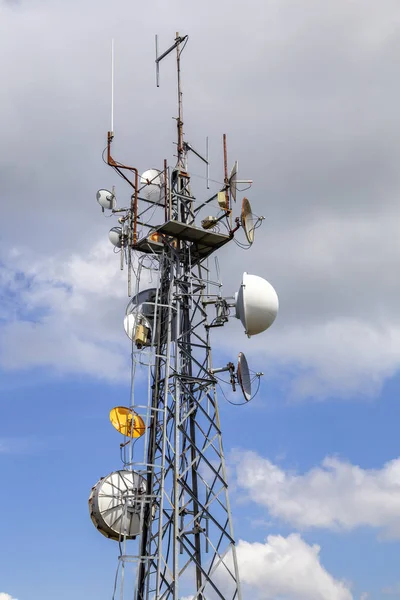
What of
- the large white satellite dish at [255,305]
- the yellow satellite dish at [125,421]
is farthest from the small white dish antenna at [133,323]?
the large white satellite dish at [255,305]

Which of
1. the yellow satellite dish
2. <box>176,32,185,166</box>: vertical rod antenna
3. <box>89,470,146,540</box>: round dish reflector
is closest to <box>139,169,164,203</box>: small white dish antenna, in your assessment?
<box>176,32,185,166</box>: vertical rod antenna

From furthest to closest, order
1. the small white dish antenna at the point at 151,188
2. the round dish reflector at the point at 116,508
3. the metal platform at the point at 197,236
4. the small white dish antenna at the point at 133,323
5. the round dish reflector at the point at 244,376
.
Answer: the small white dish antenna at the point at 151,188
the small white dish antenna at the point at 133,323
the metal platform at the point at 197,236
the round dish reflector at the point at 244,376
the round dish reflector at the point at 116,508

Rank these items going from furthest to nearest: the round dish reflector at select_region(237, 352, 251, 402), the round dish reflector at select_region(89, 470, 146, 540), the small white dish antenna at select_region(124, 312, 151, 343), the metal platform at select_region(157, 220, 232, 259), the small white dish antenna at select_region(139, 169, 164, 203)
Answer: the small white dish antenna at select_region(139, 169, 164, 203) < the small white dish antenna at select_region(124, 312, 151, 343) < the metal platform at select_region(157, 220, 232, 259) < the round dish reflector at select_region(237, 352, 251, 402) < the round dish reflector at select_region(89, 470, 146, 540)

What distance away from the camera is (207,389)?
2908 centimetres

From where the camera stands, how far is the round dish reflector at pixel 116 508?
27938mm

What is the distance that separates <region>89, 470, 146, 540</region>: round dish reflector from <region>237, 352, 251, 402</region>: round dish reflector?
4.81 metres

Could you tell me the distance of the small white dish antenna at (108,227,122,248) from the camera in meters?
31.3

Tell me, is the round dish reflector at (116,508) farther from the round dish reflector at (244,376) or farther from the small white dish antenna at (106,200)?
the small white dish antenna at (106,200)

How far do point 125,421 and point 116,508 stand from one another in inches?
112

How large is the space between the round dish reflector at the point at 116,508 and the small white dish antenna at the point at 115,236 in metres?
8.49

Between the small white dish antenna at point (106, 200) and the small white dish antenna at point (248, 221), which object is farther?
the small white dish antenna at point (106, 200)

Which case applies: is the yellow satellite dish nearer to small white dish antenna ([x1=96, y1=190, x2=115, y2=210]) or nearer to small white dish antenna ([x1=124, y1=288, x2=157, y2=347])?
small white dish antenna ([x1=124, y1=288, x2=157, y2=347])

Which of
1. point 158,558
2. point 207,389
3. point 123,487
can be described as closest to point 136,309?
point 207,389

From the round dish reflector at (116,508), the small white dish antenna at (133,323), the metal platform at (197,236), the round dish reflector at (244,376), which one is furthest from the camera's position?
the small white dish antenna at (133,323)
